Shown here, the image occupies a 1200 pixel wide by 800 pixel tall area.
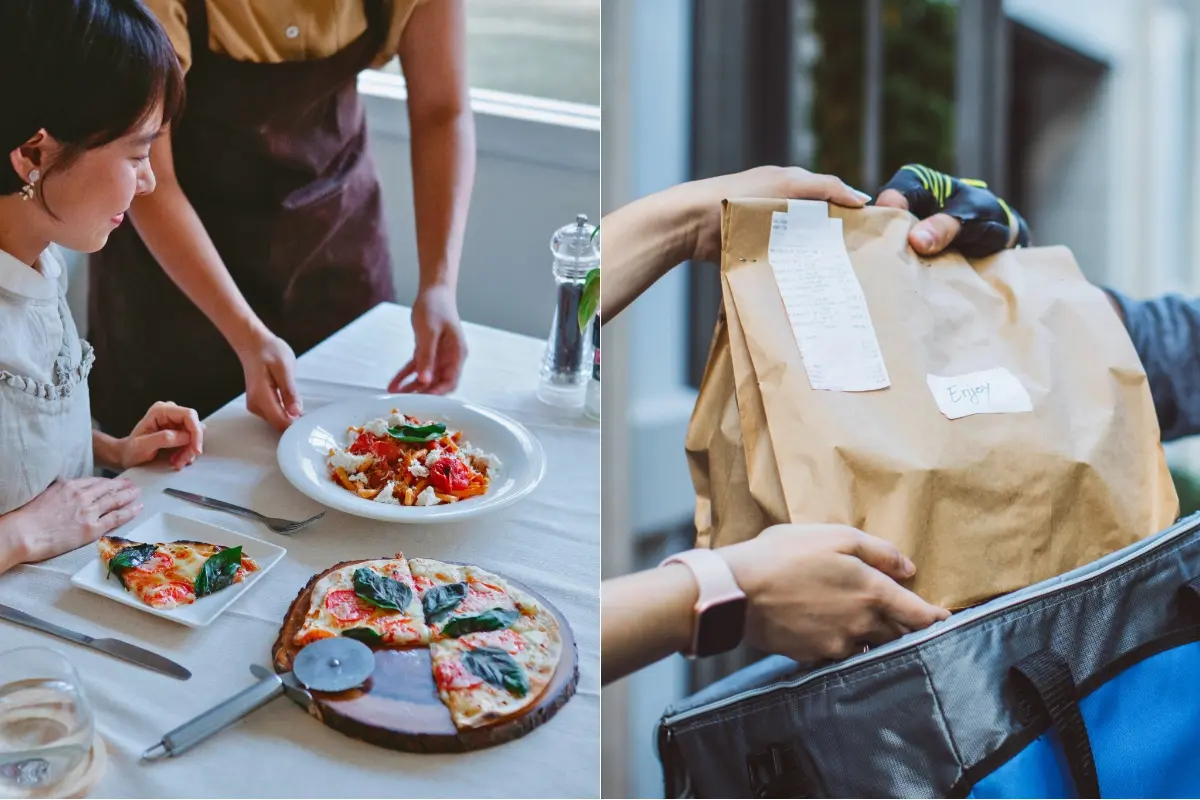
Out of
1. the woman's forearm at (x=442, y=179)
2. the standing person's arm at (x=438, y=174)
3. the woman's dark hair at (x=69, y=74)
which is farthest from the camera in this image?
the woman's forearm at (x=442, y=179)

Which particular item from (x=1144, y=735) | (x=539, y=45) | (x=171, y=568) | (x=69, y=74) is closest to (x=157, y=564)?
(x=171, y=568)

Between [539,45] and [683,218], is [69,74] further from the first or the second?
[539,45]

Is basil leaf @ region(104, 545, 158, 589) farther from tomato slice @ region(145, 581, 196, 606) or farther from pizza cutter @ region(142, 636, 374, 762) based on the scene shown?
pizza cutter @ region(142, 636, 374, 762)

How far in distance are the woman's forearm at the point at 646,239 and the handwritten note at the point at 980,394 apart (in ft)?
0.51

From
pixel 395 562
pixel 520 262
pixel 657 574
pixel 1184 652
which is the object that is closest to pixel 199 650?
pixel 395 562

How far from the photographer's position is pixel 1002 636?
46cm

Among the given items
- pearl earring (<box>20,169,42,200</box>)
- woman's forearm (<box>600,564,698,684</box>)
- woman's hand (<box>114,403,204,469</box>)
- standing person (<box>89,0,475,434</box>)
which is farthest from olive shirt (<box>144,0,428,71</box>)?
woman's forearm (<box>600,564,698,684</box>)

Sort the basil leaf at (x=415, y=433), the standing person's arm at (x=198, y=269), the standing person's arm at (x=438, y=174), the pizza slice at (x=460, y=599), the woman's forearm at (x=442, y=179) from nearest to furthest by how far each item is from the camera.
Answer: the pizza slice at (x=460, y=599) → the basil leaf at (x=415, y=433) → the standing person's arm at (x=198, y=269) → the standing person's arm at (x=438, y=174) → the woman's forearm at (x=442, y=179)

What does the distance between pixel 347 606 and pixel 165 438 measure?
0.28 meters

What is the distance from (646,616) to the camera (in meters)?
0.47

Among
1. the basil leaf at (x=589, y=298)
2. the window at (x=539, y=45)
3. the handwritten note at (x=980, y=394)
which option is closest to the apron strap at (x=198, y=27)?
the window at (x=539, y=45)

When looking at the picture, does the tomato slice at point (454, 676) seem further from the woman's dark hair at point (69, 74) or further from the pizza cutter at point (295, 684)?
the woman's dark hair at point (69, 74)

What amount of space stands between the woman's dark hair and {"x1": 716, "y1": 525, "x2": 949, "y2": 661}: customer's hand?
0.53 metres

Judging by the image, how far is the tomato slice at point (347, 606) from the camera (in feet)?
1.84
